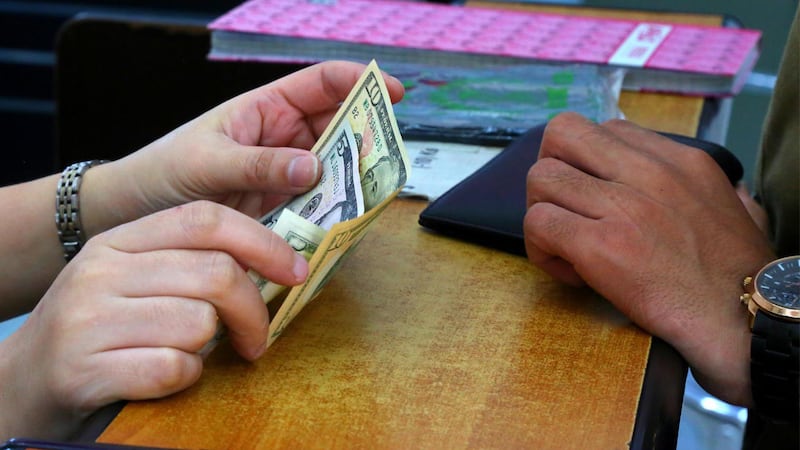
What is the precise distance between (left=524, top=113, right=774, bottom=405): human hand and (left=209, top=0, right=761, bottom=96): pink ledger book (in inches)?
20.8

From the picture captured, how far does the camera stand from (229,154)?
869mm

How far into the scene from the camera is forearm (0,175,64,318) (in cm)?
99

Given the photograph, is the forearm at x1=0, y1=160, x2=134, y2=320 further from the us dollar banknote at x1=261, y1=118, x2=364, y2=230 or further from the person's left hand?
the us dollar banknote at x1=261, y1=118, x2=364, y2=230

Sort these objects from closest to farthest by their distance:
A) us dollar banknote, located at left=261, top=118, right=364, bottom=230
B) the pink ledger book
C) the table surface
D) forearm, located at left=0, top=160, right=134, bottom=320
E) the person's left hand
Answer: the table surface → us dollar banknote, located at left=261, top=118, right=364, bottom=230 → the person's left hand → forearm, located at left=0, top=160, right=134, bottom=320 → the pink ledger book

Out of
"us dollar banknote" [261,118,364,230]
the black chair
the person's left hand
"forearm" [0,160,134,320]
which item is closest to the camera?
"us dollar banknote" [261,118,364,230]

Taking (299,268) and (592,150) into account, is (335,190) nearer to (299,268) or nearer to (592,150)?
(299,268)

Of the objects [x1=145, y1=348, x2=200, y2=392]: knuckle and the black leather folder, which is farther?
the black leather folder

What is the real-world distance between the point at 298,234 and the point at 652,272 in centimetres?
29

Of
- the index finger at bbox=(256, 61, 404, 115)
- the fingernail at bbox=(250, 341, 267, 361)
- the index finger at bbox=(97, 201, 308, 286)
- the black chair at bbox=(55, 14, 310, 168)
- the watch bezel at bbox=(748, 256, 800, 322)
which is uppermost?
the index finger at bbox=(256, 61, 404, 115)

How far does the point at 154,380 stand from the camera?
69 centimetres

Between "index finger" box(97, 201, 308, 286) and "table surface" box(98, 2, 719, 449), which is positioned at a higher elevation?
"index finger" box(97, 201, 308, 286)

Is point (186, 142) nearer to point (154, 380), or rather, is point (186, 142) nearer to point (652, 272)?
point (154, 380)

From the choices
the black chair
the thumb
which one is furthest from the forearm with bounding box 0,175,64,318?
the black chair

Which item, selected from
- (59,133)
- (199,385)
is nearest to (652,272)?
(199,385)
